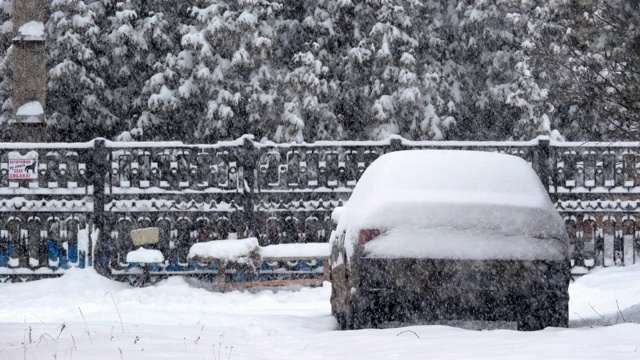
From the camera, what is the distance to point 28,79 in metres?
21.2

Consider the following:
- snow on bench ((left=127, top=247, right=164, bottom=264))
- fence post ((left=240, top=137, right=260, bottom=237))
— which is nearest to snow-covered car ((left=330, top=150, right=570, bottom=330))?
snow on bench ((left=127, top=247, right=164, bottom=264))

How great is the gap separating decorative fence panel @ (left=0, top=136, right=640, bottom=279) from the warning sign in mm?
35

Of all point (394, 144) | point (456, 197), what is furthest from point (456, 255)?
point (394, 144)

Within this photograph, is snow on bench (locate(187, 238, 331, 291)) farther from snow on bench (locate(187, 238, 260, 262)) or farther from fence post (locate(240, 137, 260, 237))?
fence post (locate(240, 137, 260, 237))

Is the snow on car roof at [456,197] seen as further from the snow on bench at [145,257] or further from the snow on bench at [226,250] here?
the snow on bench at [145,257]

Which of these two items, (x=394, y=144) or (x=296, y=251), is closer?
(x=296, y=251)

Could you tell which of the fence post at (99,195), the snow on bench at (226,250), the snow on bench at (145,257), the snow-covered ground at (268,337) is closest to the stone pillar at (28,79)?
the fence post at (99,195)

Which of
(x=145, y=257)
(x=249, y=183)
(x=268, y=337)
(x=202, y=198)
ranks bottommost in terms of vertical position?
(x=145, y=257)

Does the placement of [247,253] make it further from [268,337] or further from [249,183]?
[268,337]

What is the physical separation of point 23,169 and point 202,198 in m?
2.84

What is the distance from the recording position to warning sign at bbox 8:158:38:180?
14641 millimetres

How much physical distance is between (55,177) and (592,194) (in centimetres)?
835

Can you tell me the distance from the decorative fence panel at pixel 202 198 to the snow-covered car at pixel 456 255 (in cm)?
648

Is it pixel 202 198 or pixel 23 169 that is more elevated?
pixel 23 169
